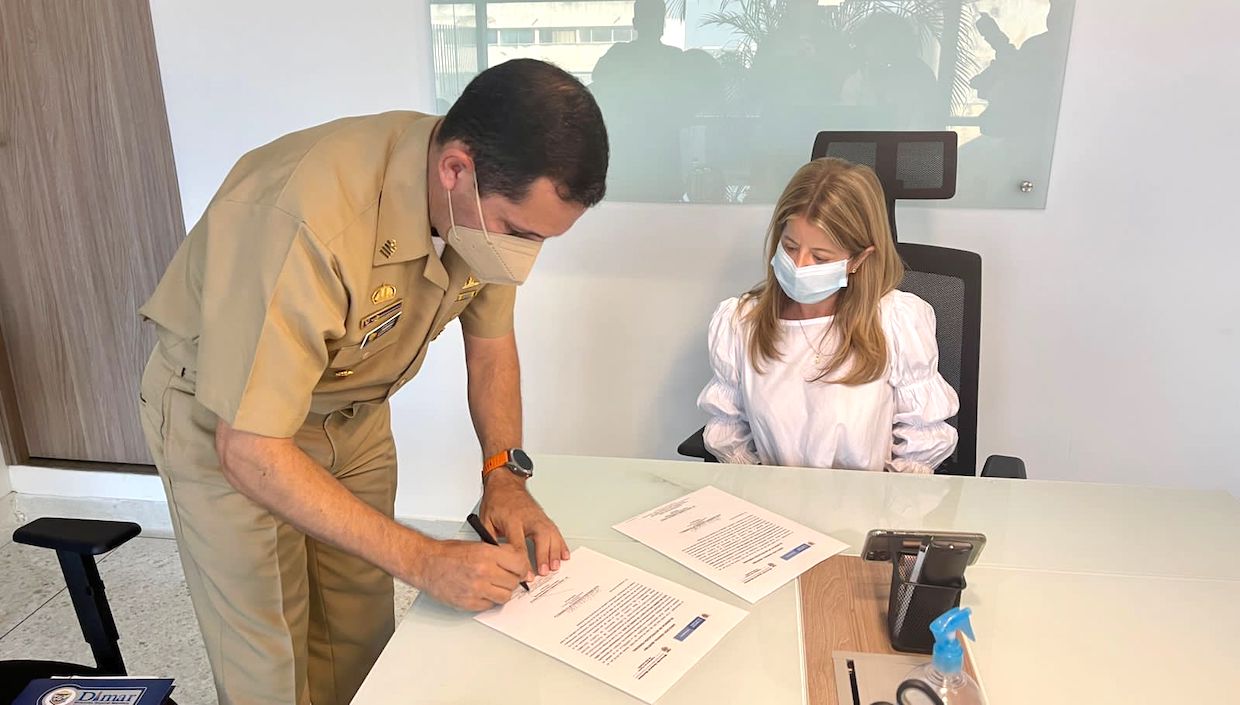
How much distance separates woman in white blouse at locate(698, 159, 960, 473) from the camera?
1.54 m

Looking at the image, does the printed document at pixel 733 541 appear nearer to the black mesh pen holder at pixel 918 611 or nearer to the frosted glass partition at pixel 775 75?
the black mesh pen holder at pixel 918 611

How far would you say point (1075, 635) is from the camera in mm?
1005

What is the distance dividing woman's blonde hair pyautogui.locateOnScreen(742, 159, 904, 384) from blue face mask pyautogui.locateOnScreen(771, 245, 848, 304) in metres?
0.04

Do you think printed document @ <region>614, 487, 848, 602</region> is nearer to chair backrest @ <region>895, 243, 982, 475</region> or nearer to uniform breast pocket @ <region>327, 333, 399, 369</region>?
uniform breast pocket @ <region>327, 333, 399, 369</region>

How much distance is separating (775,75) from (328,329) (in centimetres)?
142

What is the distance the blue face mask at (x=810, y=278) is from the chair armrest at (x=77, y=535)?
113 centimetres

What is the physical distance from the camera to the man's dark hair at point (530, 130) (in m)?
0.96

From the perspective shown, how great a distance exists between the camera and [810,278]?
1.53 meters

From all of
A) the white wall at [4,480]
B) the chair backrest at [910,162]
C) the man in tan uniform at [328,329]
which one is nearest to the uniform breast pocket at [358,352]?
the man in tan uniform at [328,329]

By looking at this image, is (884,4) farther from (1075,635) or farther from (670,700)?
(670,700)

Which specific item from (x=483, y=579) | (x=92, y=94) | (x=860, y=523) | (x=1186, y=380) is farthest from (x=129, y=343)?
(x=1186, y=380)

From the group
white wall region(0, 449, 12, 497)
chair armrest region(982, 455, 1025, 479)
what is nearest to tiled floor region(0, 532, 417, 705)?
white wall region(0, 449, 12, 497)

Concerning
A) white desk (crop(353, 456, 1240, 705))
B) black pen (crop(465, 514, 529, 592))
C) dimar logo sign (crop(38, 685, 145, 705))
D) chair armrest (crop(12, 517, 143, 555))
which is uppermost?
chair armrest (crop(12, 517, 143, 555))

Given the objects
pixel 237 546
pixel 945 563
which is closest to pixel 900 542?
pixel 945 563
